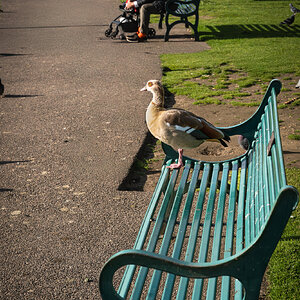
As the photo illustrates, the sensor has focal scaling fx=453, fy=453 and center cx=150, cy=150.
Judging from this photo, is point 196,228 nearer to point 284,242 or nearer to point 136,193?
point 284,242

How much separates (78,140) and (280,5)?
15.4 m

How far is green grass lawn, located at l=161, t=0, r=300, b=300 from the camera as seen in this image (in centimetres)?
361

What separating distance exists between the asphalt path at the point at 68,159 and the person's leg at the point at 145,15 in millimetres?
601

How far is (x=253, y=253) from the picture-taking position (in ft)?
7.32

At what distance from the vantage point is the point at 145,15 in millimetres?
12484

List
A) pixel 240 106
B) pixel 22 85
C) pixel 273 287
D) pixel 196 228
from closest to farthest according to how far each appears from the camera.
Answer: pixel 196 228 → pixel 273 287 → pixel 240 106 → pixel 22 85

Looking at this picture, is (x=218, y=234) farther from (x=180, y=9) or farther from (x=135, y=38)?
(x=180, y=9)

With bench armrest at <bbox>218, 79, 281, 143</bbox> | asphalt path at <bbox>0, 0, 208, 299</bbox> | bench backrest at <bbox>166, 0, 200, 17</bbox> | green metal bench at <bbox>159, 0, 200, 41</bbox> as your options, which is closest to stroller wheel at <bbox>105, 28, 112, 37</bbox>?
asphalt path at <bbox>0, 0, 208, 299</bbox>

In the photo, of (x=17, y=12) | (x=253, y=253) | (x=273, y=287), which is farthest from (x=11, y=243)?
(x=17, y=12)

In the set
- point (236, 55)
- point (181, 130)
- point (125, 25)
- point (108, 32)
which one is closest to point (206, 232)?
point (181, 130)

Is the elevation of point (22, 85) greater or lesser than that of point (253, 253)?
lesser

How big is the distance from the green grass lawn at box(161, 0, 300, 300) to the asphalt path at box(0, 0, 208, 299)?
69 centimetres

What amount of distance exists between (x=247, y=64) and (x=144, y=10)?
372cm

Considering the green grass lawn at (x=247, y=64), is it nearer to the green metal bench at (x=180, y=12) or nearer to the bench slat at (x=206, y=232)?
the green metal bench at (x=180, y=12)
